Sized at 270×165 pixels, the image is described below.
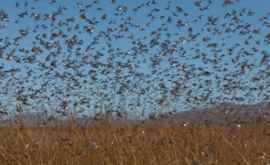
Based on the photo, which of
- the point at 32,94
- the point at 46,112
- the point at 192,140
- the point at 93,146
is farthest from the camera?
the point at 32,94

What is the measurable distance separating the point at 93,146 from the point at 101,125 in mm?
4770

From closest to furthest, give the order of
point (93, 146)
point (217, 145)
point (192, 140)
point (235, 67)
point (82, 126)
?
1. point (93, 146)
2. point (217, 145)
3. point (192, 140)
4. point (82, 126)
5. point (235, 67)

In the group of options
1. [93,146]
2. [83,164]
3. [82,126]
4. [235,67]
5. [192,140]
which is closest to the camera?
[83,164]

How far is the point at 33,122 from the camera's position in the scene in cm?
1199

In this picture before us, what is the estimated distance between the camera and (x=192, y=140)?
912cm

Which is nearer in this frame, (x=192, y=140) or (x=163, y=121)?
(x=192, y=140)

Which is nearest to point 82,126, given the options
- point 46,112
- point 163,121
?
point 46,112

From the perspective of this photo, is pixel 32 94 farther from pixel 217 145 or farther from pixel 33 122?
pixel 217 145

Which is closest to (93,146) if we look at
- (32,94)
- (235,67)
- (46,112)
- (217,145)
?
(217,145)

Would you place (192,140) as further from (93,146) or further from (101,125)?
(101,125)

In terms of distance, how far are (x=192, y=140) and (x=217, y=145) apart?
1.04 m

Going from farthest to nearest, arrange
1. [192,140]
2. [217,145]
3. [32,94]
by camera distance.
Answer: [32,94], [192,140], [217,145]

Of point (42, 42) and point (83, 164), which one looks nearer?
point (83, 164)

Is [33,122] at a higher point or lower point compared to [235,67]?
lower
